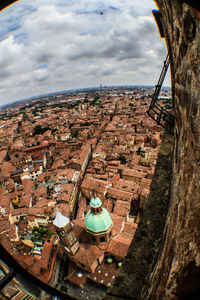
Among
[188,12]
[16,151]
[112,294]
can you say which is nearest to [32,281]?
[112,294]

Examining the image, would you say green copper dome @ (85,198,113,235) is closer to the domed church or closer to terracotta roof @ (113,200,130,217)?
the domed church

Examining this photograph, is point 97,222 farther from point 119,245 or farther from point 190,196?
point 190,196

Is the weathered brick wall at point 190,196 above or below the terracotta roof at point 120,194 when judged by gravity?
above

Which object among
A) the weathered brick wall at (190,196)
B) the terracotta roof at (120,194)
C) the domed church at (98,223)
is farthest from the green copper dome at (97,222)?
the weathered brick wall at (190,196)

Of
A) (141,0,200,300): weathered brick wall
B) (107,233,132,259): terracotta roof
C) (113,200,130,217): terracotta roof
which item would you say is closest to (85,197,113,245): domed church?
(107,233,132,259): terracotta roof

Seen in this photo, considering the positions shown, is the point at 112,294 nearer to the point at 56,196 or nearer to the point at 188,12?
the point at 188,12

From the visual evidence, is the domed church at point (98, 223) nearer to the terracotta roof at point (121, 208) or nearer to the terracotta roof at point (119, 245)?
the terracotta roof at point (119, 245)

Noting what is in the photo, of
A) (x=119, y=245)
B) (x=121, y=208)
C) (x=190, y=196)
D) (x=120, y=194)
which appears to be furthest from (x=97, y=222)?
(x=190, y=196)

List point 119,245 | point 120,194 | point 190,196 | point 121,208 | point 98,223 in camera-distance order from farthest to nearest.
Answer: point 120,194
point 121,208
point 119,245
point 98,223
point 190,196
